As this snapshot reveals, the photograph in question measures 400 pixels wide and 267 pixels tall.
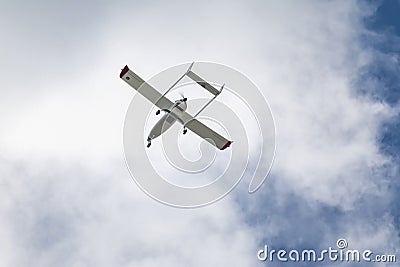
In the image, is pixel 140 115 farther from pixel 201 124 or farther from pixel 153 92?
pixel 201 124

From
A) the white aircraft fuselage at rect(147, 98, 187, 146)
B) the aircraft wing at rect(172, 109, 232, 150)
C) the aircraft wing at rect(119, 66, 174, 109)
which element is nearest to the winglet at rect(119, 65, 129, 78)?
the aircraft wing at rect(119, 66, 174, 109)

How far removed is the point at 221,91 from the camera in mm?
68812

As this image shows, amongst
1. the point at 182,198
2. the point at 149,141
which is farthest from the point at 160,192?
the point at 149,141

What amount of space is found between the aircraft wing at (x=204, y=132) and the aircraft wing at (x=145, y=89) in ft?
10.6

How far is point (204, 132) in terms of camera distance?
7762 centimetres

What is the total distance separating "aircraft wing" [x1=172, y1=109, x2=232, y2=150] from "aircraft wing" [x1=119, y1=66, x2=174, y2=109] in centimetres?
322

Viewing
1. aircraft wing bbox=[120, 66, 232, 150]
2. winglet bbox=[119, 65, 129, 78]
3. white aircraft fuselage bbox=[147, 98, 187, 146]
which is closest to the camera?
white aircraft fuselage bbox=[147, 98, 187, 146]

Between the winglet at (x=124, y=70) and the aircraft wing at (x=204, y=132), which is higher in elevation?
the winglet at (x=124, y=70)

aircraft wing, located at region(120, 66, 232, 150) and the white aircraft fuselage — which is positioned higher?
aircraft wing, located at region(120, 66, 232, 150)

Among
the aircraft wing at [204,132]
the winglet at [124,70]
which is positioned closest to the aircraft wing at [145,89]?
the winglet at [124,70]

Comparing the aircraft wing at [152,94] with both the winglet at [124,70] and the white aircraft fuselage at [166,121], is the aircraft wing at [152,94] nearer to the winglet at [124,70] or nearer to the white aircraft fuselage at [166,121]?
the winglet at [124,70]

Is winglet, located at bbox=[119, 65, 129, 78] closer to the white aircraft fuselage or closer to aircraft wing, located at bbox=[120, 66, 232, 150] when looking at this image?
aircraft wing, located at bbox=[120, 66, 232, 150]

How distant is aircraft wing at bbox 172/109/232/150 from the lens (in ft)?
240

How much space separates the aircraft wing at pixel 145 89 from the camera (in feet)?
235
